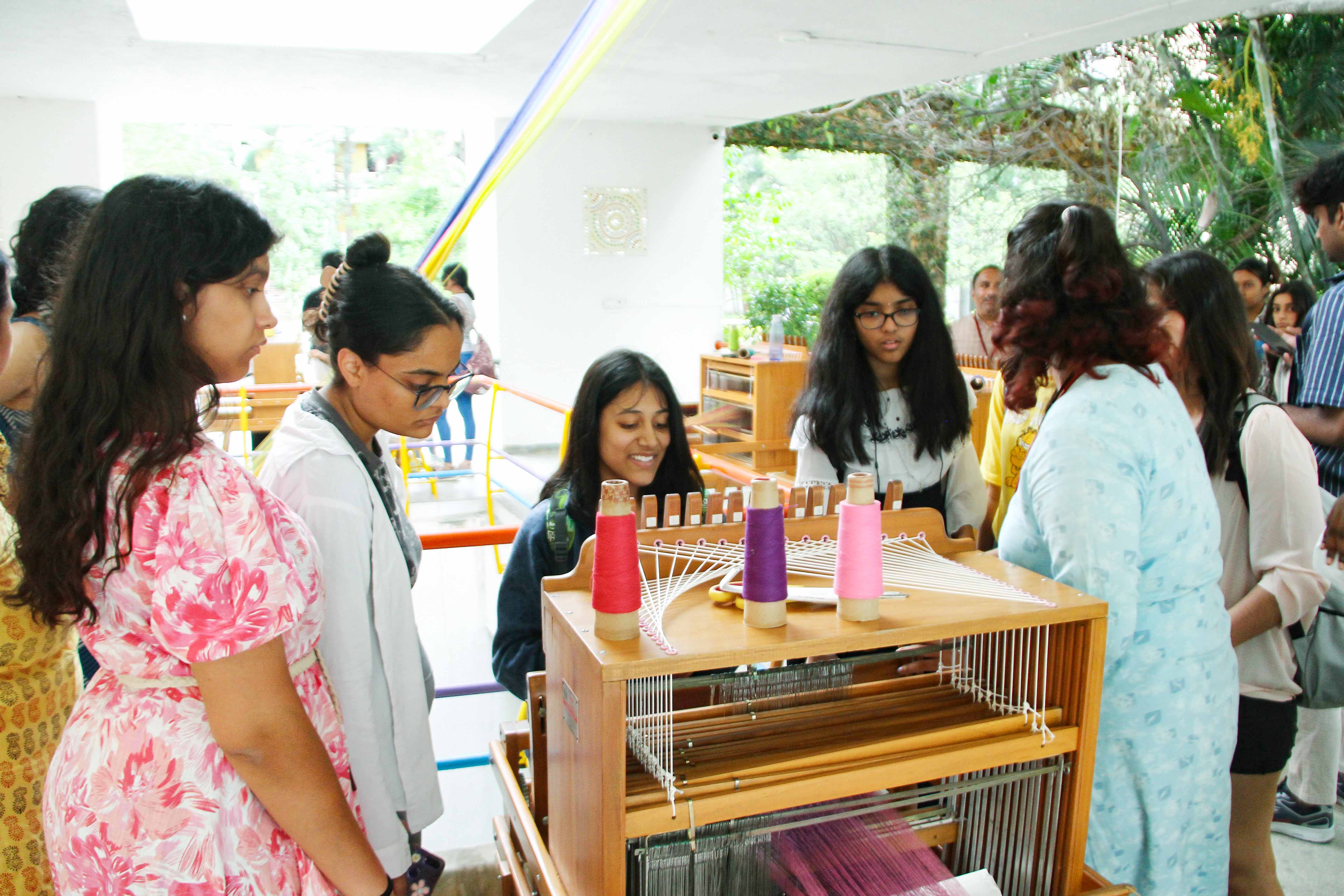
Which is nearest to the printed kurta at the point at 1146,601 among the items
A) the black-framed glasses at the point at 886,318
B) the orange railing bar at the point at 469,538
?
the black-framed glasses at the point at 886,318

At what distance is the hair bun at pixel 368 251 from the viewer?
1.57 m

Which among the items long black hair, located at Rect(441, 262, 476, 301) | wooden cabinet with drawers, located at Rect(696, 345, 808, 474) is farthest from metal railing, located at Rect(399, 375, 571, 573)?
wooden cabinet with drawers, located at Rect(696, 345, 808, 474)

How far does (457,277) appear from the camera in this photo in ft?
24.2

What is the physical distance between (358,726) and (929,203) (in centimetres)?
1207

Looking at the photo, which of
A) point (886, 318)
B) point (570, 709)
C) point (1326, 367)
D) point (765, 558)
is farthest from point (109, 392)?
point (1326, 367)

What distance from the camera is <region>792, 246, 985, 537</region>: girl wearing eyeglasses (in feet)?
7.18

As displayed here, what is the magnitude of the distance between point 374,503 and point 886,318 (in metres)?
1.29

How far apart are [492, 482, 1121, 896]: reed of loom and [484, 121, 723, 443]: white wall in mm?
7673

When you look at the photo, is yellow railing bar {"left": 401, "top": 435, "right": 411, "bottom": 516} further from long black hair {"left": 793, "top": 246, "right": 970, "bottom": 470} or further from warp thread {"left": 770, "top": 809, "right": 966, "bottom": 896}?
warp thread {"left": 770, "top": 809, "right": 966, "bottom": 896}

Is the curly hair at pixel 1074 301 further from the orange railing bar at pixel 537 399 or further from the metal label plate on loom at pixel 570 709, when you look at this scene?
the orange railing bar at pixel 537 399

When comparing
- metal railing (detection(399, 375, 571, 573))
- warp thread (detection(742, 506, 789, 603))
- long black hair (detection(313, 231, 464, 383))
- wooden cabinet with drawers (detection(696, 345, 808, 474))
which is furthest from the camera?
wooden cabinet with drawers (detection(696, 345, 808, 474))

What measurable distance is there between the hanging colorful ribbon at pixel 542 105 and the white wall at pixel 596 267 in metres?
6.42

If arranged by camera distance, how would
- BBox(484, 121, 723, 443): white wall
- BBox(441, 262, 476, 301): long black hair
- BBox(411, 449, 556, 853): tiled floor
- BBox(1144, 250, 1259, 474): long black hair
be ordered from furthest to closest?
BBox(484, 121, 723, 443): white wall, BBox(441, 262, 476, 301): long black hair, BBox(411, 449, 556, 853): tiled floor, BBox(1144, 250, 1259, 474): long black hair

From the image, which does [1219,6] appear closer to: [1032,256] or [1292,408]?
[1292,408]
